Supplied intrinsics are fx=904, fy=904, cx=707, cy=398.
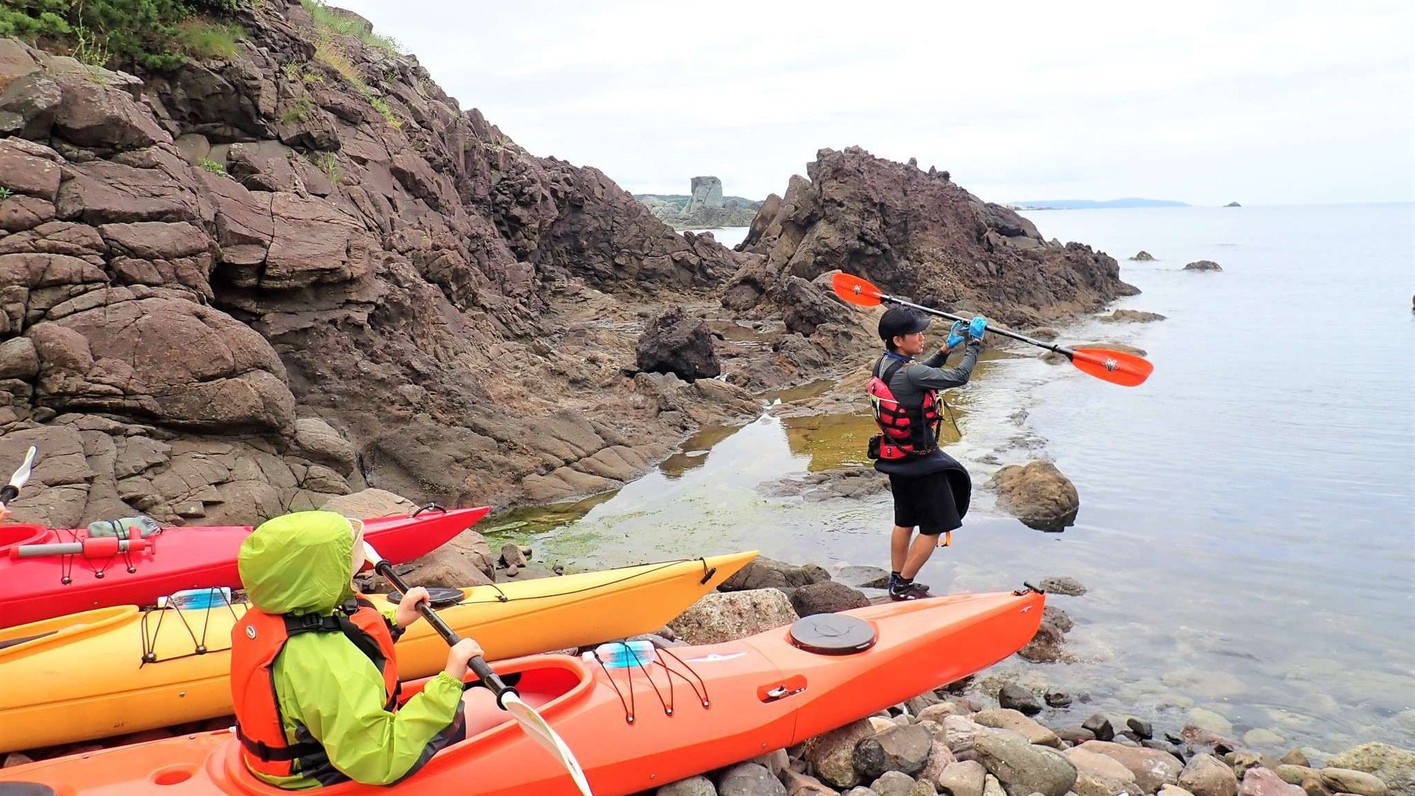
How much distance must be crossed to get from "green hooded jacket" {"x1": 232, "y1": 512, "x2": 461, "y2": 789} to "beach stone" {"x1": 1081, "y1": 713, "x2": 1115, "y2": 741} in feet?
10.7

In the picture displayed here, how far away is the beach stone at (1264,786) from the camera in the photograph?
366 centimetres

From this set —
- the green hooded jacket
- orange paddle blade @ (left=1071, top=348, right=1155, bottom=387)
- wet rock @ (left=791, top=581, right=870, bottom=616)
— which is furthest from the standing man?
the green hooded jacket

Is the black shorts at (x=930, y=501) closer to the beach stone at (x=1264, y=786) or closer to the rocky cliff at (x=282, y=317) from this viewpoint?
the beach stone at (x=1264, y=786)

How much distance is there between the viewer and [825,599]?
213 inches

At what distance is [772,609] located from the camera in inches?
187

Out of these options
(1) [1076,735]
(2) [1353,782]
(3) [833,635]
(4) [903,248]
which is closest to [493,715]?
(3) [833,635]

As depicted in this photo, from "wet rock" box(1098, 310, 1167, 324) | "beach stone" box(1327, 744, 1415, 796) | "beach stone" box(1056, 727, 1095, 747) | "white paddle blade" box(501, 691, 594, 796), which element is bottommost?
"beach stone" box(1056, 727, 1095, 747)

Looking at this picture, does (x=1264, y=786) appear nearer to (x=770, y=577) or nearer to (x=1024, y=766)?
(x=1024, y=766)

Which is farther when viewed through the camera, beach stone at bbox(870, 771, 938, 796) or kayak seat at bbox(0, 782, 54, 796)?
beach stone at bbox(870, 771, 938, 796)

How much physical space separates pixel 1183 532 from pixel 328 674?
732cm

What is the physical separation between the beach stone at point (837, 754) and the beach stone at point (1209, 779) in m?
1.39

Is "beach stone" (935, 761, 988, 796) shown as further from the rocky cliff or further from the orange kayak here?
the rocky cliff

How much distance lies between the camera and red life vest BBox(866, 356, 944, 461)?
505 centimetres

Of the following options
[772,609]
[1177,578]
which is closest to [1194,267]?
[1177,578]
